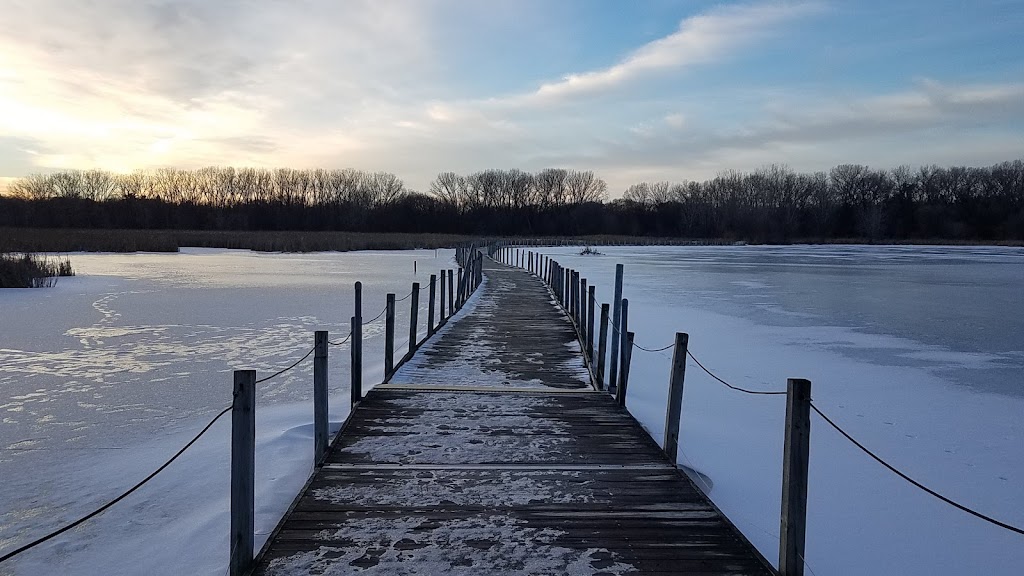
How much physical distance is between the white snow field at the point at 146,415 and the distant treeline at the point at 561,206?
73.4m

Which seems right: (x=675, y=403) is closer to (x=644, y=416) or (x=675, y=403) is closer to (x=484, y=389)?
(x=644, y=416)

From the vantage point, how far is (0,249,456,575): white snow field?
4203 millimetres

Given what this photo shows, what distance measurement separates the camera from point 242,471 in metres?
3.31

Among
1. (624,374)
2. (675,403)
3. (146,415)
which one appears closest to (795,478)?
(675,403)

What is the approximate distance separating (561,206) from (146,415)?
102 m

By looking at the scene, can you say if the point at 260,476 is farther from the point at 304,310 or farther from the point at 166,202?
the point at 166,202

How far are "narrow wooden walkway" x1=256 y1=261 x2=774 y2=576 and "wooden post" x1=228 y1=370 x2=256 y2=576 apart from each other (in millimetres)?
112

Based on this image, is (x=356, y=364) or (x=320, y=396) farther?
(x=356, y=364)

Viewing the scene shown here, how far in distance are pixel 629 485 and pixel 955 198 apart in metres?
100

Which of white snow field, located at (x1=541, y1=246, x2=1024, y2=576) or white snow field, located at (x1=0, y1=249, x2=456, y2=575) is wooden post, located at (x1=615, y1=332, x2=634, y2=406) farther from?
white snow field, located at (x1=0, y1=249, x2=456, y2=575)

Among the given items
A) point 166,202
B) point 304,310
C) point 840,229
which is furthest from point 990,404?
point 166,202

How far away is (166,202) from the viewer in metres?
94.4

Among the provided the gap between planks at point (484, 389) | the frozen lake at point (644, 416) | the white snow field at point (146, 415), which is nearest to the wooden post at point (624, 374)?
the gap between planks at point (484, 389)

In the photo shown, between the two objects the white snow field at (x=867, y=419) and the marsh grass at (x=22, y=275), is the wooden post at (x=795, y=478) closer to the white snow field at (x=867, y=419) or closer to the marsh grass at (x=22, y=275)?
the white snow field at (x=867, y=419)
